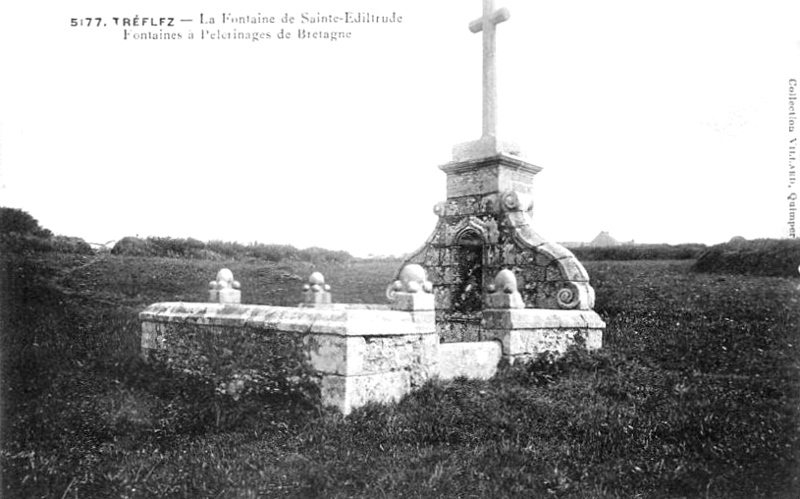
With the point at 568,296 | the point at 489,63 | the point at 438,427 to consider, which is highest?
the point at 489,63

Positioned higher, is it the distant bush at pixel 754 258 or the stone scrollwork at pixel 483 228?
the stone scrollwork at pixel 483 228

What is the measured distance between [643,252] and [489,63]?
10.7 m

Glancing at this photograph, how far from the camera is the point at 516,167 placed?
8578 millimetres

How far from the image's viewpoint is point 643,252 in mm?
17062

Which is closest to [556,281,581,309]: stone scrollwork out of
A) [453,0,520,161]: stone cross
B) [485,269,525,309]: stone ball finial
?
[485,269,525,309]: stone ball finial

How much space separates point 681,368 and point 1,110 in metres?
7.69

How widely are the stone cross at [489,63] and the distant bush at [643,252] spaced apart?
990cm

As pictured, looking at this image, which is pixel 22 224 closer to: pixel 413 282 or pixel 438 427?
pixel 413 282

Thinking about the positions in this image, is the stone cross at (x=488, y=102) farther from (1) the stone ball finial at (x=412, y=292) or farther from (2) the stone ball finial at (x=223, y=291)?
(2) the stone ball finial at (x=223, y=291)

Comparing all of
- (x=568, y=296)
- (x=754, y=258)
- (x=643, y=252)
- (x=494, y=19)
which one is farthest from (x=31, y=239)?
(x=643, y=252)

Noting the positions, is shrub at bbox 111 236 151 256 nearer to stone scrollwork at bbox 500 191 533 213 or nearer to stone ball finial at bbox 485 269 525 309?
stone scrollwork at bbox 500 191 533 213

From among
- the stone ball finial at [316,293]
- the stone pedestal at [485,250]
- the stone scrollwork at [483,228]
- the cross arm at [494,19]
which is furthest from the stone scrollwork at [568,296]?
the stone ball finial at [316,293]

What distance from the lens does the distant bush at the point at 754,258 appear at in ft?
37.0

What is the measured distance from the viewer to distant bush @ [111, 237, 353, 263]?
1449 centimetres
